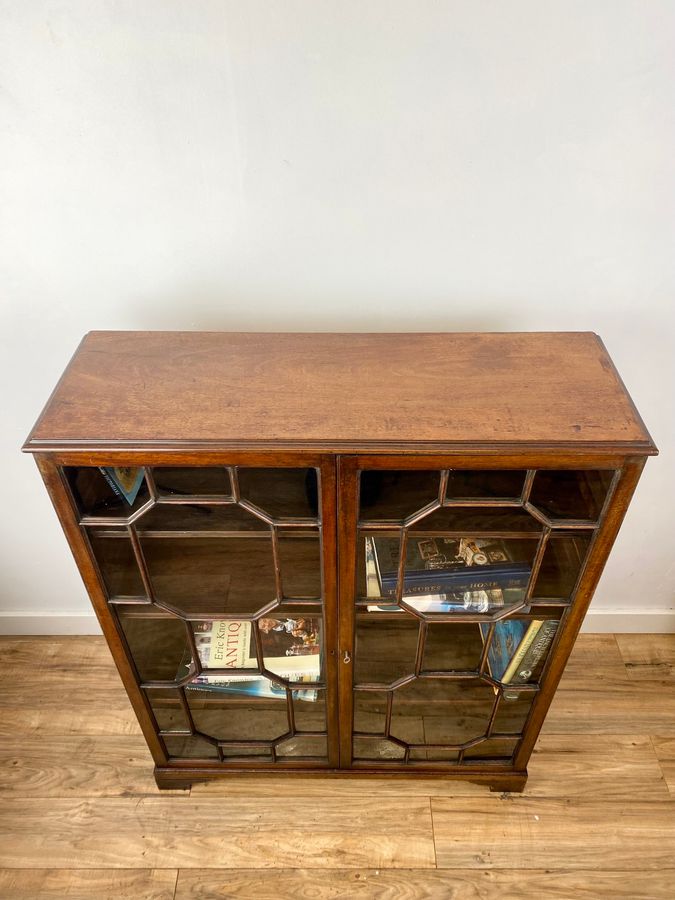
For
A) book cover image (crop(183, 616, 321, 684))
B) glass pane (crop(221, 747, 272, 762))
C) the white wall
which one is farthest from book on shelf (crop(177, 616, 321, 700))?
the white wall

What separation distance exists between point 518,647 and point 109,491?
27.3 inches

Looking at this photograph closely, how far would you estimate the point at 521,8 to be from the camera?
2.59ft

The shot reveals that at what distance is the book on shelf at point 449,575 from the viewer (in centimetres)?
97

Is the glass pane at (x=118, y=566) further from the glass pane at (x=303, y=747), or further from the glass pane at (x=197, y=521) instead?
the glass pane at (x=303, y=747)

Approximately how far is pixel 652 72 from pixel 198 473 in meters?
0.79

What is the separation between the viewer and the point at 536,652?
1080mm

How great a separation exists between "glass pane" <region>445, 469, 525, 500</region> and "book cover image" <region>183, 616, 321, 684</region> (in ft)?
1.19

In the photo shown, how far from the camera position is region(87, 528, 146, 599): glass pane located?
94cm

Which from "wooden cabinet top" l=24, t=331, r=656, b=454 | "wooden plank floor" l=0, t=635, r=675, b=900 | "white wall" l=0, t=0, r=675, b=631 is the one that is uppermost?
"white wall" l=0, t=0, r=675, b=631

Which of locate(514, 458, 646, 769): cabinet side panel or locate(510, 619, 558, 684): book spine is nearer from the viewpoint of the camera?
locate(514, 458, 646, 769): cabinet side panel

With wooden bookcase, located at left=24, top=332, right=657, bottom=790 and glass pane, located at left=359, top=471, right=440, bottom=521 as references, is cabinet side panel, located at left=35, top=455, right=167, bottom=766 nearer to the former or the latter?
wooden bookcase, located at left=24, top=332, right=657, bottom=790

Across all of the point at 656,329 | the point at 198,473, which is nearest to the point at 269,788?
the point at 198,473

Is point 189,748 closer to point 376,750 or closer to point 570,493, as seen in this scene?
point 376,750

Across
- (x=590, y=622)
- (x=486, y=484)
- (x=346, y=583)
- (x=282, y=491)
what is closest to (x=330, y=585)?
(x=346, y=583)
